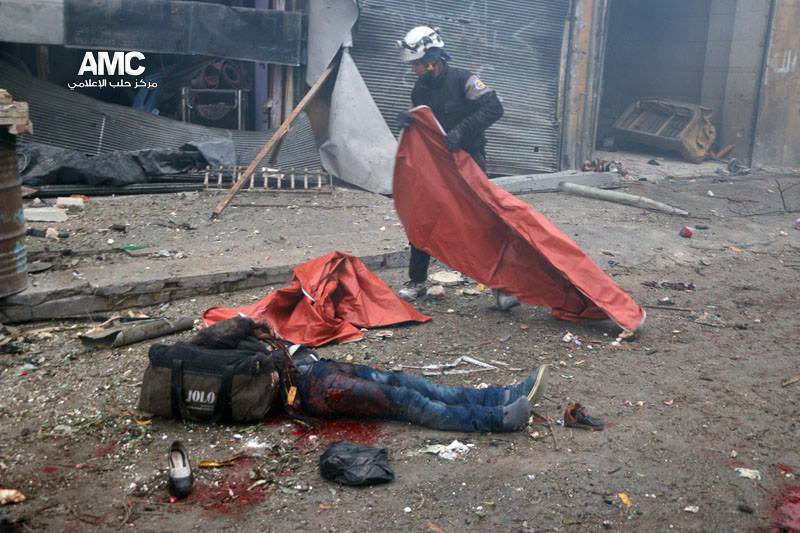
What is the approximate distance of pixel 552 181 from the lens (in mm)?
10906

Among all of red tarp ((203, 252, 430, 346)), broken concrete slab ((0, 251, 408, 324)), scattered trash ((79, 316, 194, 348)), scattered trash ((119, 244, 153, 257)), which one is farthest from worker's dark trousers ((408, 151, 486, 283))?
scattered trash ((119, 244, 153, 257))

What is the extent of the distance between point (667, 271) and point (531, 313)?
2009 millimetres

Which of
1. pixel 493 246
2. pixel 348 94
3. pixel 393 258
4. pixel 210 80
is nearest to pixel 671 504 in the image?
pixel 493 246

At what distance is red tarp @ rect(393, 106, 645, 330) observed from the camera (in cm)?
530

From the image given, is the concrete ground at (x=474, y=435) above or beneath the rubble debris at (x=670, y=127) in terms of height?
beneath

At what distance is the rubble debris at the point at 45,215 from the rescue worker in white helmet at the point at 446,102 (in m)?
3.39

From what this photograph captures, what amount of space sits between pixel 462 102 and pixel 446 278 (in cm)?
149

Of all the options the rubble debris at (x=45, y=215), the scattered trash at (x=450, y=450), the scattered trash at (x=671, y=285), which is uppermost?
the rubble debris at (x=45, y=215)

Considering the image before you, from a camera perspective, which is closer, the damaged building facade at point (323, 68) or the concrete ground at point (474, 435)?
the concrete ground at point (474, 435)

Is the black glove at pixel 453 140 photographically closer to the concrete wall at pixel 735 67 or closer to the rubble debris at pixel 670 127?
the rubble debris at pixel 670 127

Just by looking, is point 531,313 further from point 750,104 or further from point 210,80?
point 750,104

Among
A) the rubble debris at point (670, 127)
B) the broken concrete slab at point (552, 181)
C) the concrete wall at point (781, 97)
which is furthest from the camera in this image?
the rubble debris at point (670, 127)

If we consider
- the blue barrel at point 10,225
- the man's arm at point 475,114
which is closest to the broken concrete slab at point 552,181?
the man's arm at point 475,114

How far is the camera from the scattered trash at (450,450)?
3617 millimetres
